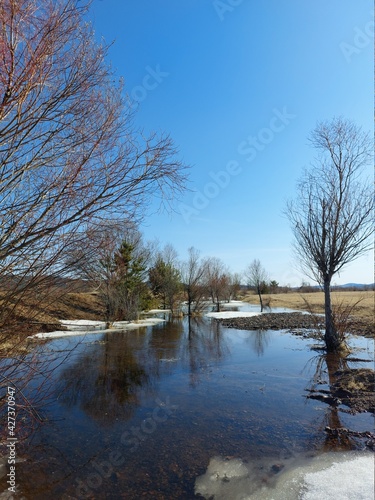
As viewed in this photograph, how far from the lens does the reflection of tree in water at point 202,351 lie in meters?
9.87

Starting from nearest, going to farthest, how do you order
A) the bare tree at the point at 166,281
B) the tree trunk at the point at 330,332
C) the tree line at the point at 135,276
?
the tree line at the point at 135,276
the tree trunk at the point at 330,332
the bare tree at the point at 166,281

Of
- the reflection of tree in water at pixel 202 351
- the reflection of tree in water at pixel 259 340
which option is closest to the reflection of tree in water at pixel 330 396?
the reflection of tree in water at pixel 259 340

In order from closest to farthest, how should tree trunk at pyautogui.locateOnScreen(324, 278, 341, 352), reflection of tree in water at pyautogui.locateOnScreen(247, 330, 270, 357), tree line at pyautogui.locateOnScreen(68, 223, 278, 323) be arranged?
tree line at pyautogui.locateOnScreen(68, 223, 278, 323) → tree trunk at pyautogui.locateOnScreen(324, 278, 341, 352) → reflection of tree in water at pyautogui.locateOnScreen(247, 330, 270, 357)

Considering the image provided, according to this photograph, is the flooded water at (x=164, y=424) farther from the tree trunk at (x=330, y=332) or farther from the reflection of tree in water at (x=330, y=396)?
the tree trunk at (x=330, y=332)

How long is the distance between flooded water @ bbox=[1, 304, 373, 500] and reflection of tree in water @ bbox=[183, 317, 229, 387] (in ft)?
0.34

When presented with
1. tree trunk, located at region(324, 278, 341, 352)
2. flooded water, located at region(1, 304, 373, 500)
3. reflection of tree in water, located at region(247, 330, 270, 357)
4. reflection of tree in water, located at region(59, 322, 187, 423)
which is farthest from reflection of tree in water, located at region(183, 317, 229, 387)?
tree trunk, located at region(324, 278, 341, 352)

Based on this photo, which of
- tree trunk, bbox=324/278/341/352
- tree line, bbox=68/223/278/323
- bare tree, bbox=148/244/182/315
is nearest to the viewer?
tree line, bbox=68/223/278/323

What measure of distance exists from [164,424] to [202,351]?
7324 millimetres

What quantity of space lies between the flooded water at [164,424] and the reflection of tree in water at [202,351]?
102 millimetres

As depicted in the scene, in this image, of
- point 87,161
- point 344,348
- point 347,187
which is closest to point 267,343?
point 344,348

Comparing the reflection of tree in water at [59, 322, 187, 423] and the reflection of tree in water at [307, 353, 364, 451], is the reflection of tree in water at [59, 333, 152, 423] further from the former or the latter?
the reflection of tree in water at [307, 353, 364, 451]

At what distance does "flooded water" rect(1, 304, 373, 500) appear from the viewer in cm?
404

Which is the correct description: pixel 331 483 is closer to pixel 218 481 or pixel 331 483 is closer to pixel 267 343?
pixel 218 481

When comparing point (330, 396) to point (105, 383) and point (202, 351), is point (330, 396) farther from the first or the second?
point (202, 351)
